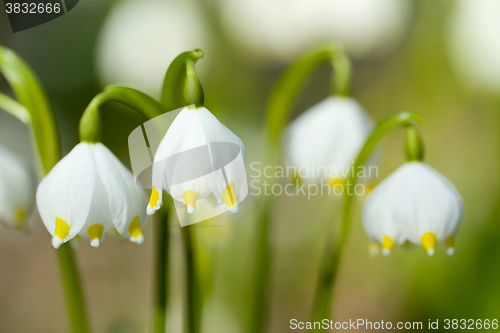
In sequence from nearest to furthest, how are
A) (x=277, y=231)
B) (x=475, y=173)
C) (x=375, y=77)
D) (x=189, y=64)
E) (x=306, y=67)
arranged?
1. (x=189, y=64)
2. (x=306, y=67)
3. (x=475, y=173)
4. (x=277, y=231)
5. (x=375, y=77)

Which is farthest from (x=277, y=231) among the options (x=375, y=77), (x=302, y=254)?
(x=375, y=77)

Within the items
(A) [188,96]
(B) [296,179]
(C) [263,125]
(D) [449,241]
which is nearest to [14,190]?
(A) [188,96]

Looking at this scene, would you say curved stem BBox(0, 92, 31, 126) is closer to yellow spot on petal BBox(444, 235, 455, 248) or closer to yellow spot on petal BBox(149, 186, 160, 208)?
yellow spot on petal BBox(149, 186, 160, 208)

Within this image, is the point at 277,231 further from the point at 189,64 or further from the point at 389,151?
the point at 189,64

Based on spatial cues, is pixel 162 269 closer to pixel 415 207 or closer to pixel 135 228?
pixel 135 228

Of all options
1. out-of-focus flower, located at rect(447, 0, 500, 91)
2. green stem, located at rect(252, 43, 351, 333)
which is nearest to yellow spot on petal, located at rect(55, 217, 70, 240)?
green stem, located at rect(252, 43, 351, 333)

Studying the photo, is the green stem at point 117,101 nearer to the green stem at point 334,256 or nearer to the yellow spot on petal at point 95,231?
the yellow spot on petal at point 95,231

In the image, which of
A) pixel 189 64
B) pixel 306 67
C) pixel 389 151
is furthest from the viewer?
pixel 389 151
